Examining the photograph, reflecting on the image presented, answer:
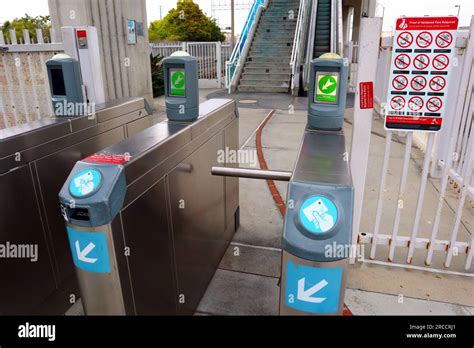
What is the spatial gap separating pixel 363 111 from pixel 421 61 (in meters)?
0.42

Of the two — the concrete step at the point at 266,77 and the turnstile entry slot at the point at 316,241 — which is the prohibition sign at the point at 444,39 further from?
the concrete step at the point at 266,77

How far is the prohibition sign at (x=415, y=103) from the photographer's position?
2165 mm

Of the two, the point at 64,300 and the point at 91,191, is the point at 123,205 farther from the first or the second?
the point at 64,300

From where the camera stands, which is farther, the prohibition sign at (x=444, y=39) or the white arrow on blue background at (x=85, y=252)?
the prohibition sign at (x=444, y=39)

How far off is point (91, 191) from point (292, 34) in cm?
1195

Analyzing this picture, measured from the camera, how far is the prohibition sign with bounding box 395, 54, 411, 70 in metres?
2.11

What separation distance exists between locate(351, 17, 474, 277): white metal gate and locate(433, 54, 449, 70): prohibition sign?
8.3 inches

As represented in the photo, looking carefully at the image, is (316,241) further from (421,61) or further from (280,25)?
(280,25)

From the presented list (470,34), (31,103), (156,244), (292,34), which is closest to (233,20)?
(292,34)

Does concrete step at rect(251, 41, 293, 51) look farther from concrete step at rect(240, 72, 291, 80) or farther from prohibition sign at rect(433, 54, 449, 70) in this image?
prohibition sign at rect(433, 54, 449, 70)

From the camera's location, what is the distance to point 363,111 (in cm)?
225
